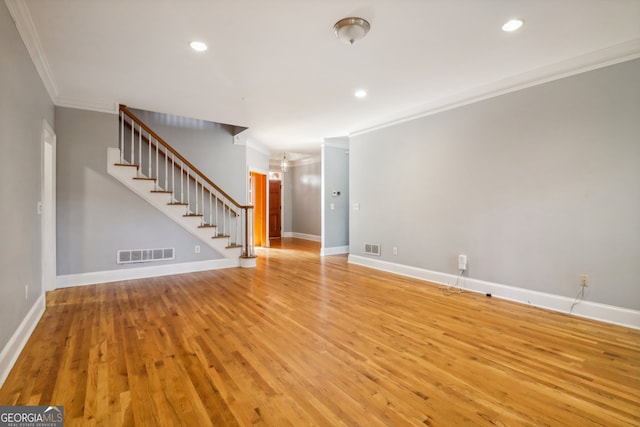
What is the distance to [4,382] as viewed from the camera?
6.61ft

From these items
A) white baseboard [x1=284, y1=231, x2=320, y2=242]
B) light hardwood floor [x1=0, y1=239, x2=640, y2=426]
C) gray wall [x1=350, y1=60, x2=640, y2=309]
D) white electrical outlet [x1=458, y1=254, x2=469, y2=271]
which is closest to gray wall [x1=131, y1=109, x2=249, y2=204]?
light hardwood floor [x1=0, y1=239, x2=640, y2=426]

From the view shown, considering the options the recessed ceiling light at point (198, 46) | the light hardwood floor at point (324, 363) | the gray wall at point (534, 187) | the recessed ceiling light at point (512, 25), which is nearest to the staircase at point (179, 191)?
the light hardwood floor at point (324, 363)

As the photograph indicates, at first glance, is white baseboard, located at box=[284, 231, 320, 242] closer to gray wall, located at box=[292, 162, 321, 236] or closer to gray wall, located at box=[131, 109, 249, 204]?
gray wall, located at box=[292, 162, 321, 236]

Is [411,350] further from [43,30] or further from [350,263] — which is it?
[43,30]

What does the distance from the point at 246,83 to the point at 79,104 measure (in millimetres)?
2709

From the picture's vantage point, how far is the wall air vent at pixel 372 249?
5645 mm

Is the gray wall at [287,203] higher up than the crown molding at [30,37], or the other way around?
the crown molding at [30,37]

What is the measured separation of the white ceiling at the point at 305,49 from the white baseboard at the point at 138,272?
2.58 metres

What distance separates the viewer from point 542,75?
3.44 meters

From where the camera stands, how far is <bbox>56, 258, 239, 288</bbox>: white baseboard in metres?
4.48

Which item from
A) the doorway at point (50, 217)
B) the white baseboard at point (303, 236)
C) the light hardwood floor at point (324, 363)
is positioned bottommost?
the light hardwood floor at point (324, 363)

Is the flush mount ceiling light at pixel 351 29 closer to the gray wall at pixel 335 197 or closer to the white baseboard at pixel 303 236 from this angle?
the gray wall at pixel 335 197
